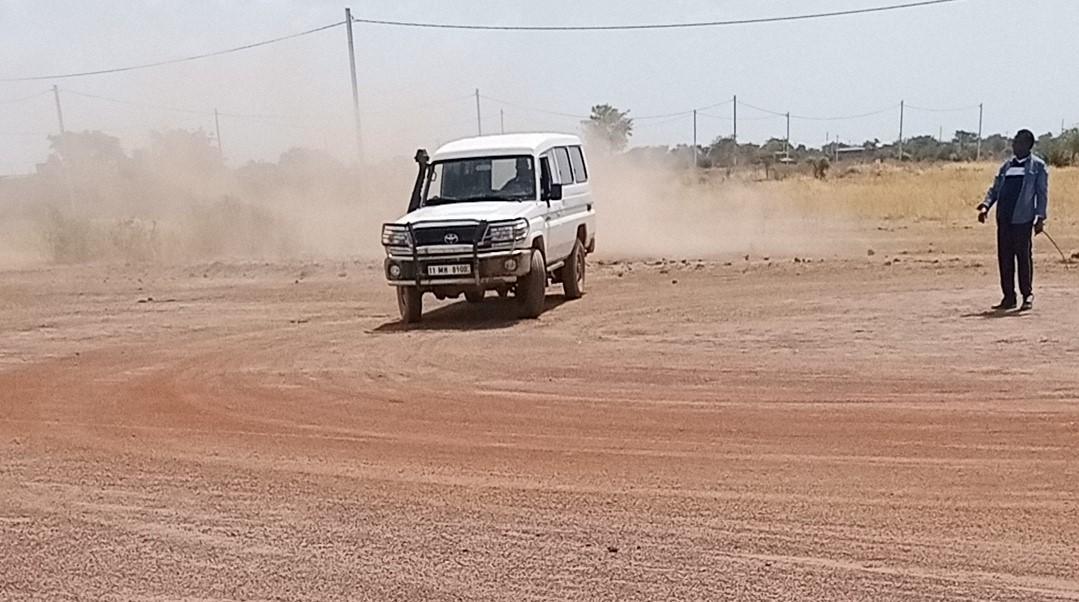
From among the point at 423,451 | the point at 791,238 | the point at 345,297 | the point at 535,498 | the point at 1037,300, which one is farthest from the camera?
the point at 791,238

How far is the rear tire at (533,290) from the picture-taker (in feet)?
47.4

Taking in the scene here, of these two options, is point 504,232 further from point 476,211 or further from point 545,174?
point 545,174

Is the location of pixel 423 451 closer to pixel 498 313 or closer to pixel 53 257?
pixel 498 313

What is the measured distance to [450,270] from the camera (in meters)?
14.1

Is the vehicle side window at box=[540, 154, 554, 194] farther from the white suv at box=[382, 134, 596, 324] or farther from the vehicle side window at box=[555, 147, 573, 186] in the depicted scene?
the vehicle side window at box=[555, 147, 573, 186]

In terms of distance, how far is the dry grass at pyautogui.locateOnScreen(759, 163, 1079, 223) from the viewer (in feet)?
108

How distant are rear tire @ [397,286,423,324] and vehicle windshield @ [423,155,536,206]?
144 cm

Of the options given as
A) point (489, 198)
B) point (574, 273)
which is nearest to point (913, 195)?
point (574, 273)

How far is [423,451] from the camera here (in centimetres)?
774

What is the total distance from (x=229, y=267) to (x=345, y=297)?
8218mm

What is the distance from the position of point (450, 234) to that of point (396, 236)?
76 cm

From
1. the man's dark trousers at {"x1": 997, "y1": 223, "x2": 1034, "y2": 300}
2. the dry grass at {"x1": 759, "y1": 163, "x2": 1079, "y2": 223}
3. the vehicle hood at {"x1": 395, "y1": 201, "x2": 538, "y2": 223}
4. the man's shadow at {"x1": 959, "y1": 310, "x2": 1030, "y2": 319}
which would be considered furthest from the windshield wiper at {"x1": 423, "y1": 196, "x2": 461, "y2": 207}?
the dry grass at {"x1": 759, "y1": 163, "x2": 1079, "y2": 223}

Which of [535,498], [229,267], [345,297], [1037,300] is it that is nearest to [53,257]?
[229,267]

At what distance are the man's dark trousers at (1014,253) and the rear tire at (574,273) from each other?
607 centimetres
